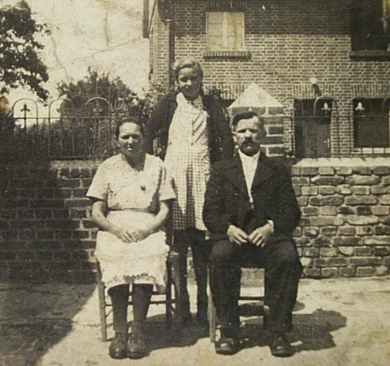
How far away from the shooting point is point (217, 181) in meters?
3.51

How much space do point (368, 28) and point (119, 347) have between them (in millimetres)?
12020

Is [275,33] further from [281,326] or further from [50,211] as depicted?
[281,326]

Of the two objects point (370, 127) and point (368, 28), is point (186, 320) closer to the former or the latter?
point (370, 127)

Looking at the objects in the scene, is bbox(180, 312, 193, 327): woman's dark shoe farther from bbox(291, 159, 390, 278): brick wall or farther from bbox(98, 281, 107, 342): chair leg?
bbox(291, 159, 390, 278): brick wall

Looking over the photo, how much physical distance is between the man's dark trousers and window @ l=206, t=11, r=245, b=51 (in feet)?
31.8

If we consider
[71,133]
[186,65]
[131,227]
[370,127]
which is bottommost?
[131,227]

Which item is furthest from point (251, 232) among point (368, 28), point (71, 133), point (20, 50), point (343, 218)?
point (368, 28)

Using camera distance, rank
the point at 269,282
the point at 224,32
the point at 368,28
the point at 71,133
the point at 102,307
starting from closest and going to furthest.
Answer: the point at 269,282, the point at 102,307, the point at 71,133, the point at 224,32, the point at 368,28

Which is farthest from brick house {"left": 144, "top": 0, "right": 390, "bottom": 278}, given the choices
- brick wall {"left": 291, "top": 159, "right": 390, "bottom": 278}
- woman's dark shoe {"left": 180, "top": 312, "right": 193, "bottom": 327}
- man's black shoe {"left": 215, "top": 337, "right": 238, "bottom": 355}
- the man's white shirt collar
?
man's black shoe {"left": 215, "top": 337, "right": 238, "bottom": 355}

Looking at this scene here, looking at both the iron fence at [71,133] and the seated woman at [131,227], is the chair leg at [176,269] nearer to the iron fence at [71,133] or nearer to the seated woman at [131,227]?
the seated woman at [131,227]

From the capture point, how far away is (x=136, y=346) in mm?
3061

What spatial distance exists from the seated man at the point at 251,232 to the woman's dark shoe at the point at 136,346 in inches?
20.0

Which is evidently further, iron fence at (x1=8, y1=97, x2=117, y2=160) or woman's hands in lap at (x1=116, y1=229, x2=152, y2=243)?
iron fence at (x1=8, y1=97, x2=117, y2=160)

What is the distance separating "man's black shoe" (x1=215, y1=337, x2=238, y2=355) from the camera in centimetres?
311
